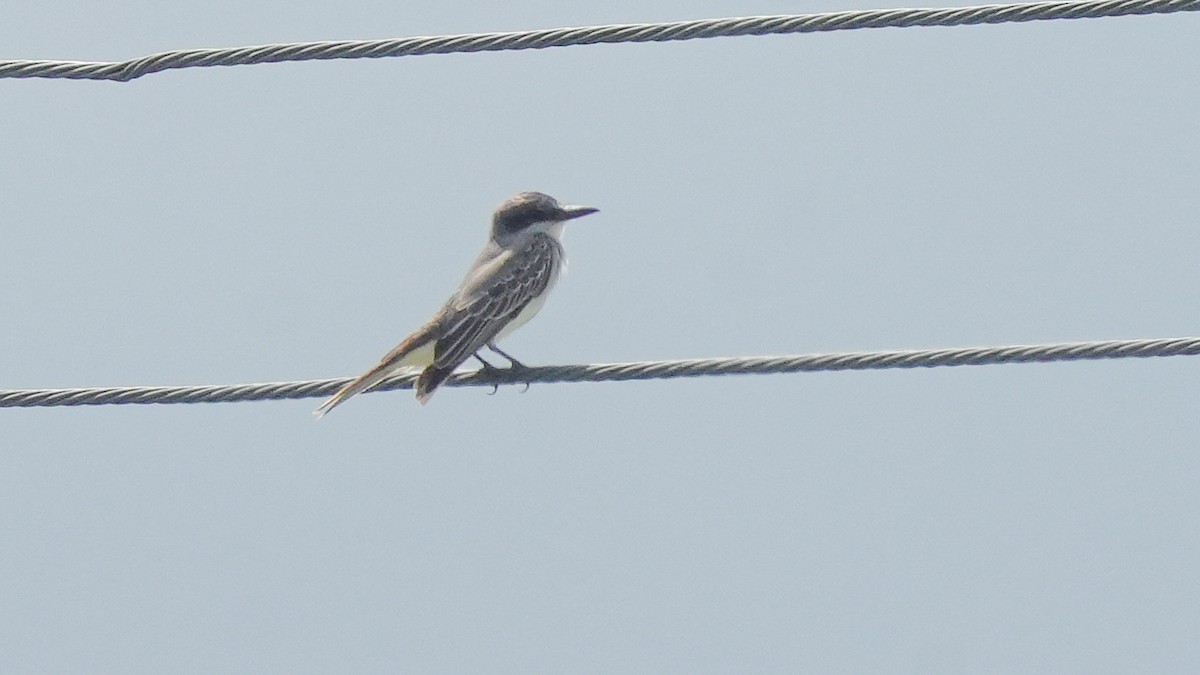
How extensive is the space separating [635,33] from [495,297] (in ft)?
12.5

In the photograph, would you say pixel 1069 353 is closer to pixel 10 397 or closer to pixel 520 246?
pixel 10 397

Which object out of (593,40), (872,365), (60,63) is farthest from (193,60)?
(872,365)

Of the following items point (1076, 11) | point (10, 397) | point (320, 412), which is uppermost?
point (1076, 11)

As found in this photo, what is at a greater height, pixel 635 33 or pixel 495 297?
pixel 635 33

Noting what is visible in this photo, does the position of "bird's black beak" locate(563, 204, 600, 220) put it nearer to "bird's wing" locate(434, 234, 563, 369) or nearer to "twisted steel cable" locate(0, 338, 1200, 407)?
"bird's wing" locate(434, 234, 563, 369)

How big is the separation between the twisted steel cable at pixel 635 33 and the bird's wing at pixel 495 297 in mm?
2725

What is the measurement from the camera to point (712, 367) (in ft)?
25.3

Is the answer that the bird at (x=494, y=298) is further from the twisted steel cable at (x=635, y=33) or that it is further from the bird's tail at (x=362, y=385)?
the twisted steel cable at (x=635, y=33)

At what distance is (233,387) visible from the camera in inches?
309

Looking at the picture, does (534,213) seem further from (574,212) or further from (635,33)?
(635,33)

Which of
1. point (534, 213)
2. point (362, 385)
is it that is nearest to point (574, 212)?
point (534, 213)

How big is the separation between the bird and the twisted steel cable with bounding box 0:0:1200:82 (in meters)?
2.10

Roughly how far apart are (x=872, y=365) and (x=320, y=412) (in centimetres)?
352

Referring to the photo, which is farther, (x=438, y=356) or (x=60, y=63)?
(x=438, y=356)
